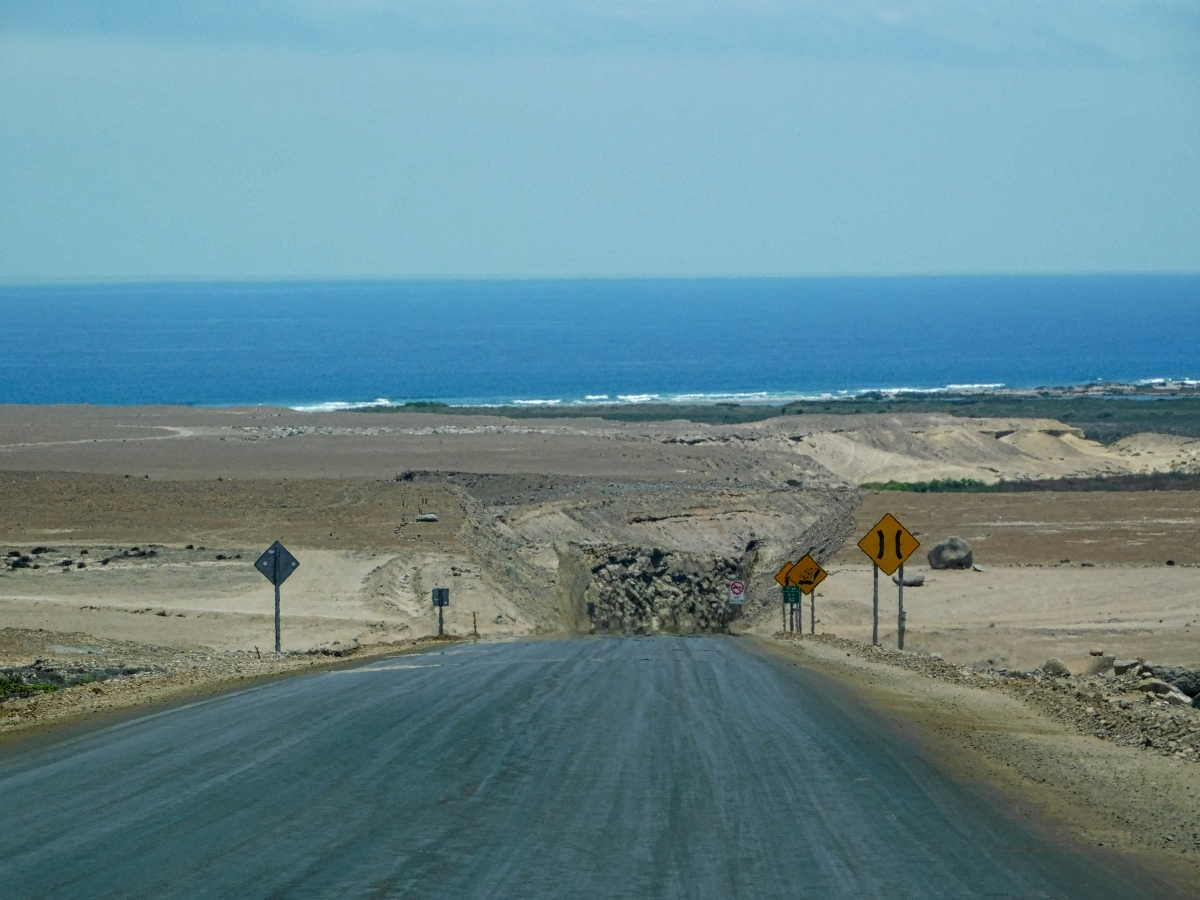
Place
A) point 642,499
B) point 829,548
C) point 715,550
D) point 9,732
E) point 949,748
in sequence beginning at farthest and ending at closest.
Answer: point 642,499 → point 715,550 → point 829,548 → point 9,732 → point 949,748

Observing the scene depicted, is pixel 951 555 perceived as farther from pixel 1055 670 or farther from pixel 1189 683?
pixel 1189 683

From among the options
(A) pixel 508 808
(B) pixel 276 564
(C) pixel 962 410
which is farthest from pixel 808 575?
(C) pixel 962 410

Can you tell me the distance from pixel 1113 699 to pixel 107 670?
1264 centimetres

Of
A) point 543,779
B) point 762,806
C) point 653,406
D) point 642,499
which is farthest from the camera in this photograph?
point 653,406

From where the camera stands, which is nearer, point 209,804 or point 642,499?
point 209,804

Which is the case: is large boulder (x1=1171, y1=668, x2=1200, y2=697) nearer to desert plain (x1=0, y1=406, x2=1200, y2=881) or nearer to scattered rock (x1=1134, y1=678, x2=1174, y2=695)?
scattered rock (x1=1134, y1=678, x2=1174, y2=695)

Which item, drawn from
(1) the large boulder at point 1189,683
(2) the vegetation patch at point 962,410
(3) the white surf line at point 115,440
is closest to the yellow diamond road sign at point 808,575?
(1) the large boulder at point 1189,683

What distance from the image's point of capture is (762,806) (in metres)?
9.54

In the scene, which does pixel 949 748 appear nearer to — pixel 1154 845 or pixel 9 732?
pixel 1154 845

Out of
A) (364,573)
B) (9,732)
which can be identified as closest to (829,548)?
(364,573)

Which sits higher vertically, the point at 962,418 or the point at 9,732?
the point at 962,418

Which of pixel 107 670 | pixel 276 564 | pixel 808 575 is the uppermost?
pixel 276 564

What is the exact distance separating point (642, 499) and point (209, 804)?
3973 centimetres

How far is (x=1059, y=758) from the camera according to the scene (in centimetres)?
1149
